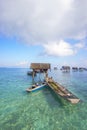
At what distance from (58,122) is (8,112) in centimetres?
545

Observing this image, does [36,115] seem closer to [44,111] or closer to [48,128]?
[44,111]

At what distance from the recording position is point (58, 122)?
10.9 metres

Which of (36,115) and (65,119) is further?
(36,115)

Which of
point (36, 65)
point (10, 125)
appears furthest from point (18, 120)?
point (36, 65)

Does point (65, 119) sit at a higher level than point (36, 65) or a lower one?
lower

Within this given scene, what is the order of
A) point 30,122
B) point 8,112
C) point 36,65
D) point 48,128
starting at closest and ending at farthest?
point 48,128
point 30,122
point 8,112
point 36,65

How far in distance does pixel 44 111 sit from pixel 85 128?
4621mm

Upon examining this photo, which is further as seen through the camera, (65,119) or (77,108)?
(77,108)

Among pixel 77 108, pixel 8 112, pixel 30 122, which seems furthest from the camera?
pixel 77 108

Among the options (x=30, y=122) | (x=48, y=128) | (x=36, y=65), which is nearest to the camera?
(x=48, y=128)

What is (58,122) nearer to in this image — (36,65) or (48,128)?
(48,128)

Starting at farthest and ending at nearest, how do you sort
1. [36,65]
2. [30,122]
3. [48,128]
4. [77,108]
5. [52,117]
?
1. [36,65]
2. [77,108]
3. [52,117]
4. [30,122]
5. [48,128]

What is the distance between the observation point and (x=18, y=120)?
11156 millimetres

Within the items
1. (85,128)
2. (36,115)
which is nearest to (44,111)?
(36,115)
